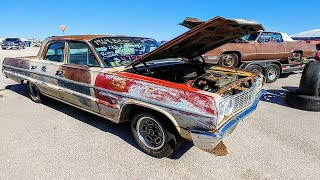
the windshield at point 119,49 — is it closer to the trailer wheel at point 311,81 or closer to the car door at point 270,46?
the trailer wheel at point 311,81

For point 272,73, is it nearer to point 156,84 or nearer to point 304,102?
point 304,102

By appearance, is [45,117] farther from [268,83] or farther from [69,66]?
[268,83]

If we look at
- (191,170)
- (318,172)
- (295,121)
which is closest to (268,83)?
(295,121)

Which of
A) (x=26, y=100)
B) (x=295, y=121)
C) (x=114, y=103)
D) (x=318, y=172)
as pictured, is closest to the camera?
(x=318, y=172)

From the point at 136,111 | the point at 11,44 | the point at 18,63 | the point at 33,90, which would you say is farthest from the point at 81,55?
the point at 11,44

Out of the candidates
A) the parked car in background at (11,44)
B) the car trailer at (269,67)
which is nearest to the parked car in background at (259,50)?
the car trailer at (269,67)

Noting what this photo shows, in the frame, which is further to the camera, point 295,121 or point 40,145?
point 295,121

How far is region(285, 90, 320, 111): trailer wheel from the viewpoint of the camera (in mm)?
5195

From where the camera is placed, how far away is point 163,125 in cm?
317

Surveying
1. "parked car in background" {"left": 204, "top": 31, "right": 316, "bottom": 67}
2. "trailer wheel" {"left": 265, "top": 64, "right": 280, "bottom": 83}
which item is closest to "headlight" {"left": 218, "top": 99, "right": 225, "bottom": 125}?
"parked car in background" {"left": 204, "top": 31, "right": 316, "bottom": 67}

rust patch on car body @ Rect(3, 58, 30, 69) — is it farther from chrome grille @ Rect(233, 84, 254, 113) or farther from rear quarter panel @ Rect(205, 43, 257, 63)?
rear quarter panel @ Rect(205, 43, 257, 63)

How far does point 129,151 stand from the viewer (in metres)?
3.57

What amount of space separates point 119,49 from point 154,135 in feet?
5.19

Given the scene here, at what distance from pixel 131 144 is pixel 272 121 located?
8.94 ft
